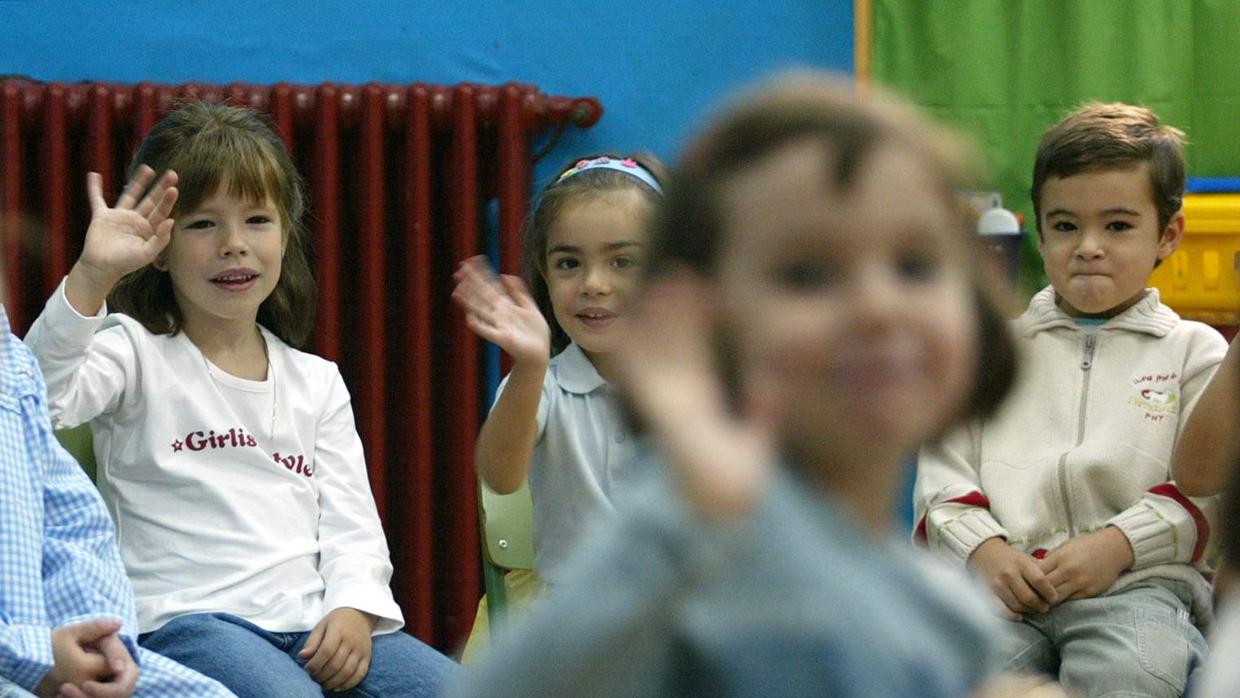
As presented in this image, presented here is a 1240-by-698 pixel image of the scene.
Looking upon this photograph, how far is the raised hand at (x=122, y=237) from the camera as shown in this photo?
1594 mm

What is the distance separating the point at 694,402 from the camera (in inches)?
23.1

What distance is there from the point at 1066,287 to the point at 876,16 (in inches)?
36.7

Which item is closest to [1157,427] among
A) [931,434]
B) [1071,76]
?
[1071,76]

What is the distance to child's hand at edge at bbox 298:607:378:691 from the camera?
1.61 meters

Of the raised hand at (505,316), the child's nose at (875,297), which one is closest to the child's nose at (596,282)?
the raised hand at (505,316)

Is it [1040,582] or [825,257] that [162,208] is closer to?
[1040,582]

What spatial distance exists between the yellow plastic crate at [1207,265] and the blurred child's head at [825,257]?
187cm

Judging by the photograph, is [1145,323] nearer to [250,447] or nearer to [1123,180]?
[1123,180]

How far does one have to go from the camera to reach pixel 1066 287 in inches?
73.9

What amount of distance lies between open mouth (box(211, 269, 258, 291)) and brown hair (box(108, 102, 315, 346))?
3.0 inches

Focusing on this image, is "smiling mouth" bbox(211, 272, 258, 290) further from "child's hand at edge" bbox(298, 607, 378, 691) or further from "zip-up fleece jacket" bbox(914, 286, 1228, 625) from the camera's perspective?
"zip-up fleece jacket" bbox(914, 286, 1228, 625)

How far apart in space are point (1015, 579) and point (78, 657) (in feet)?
3.35

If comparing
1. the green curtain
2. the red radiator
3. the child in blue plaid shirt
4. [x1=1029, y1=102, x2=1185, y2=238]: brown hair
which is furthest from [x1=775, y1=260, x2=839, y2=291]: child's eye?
the green curtain

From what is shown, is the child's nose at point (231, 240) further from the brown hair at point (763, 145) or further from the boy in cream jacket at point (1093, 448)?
the brown hair at point (763, 145)
